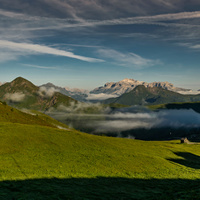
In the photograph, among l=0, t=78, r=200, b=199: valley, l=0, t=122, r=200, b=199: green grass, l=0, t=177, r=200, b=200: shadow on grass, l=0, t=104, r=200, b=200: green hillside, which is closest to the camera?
l=0, t=177, r=200, b=200: shadow on grass

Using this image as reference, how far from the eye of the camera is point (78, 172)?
4269 cm

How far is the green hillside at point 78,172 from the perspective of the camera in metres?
29.3

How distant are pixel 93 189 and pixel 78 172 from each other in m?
11.6

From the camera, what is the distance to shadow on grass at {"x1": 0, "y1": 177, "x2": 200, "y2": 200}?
2655cm

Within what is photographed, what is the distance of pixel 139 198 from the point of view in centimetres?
2881

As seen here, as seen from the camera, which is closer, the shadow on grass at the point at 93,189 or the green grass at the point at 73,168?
the shadow on grass at the point at 93,189

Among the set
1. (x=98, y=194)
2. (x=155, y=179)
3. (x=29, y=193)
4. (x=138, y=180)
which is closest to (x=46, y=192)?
(x=29, y=193)

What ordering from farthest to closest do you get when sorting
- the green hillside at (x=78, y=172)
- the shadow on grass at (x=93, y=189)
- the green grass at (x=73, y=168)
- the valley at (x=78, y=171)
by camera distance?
the green grass at (x=73, y=168), the valley at (x=78, y=171), the green hillside at (x=78, y=172), the shadow on grass at (x=93, y=189)

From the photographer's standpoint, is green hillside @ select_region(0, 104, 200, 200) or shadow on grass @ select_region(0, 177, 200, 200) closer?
shadow on grass @ select_region(0, 177, 200, 200)

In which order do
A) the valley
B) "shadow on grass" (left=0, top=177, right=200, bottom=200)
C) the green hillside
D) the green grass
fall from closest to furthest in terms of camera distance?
"shadow on grass" (left=0, top=177, right=200, bottom=200) < the green hillside < the valley < the green grass

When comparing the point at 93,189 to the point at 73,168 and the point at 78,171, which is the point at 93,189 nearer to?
the point at 78,171

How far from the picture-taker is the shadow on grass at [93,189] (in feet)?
87.1

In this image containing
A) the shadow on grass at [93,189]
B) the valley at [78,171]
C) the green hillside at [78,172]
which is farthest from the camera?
the valley at [78,171]

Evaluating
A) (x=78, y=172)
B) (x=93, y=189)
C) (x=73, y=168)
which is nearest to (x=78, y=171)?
(x=78, y=172)
